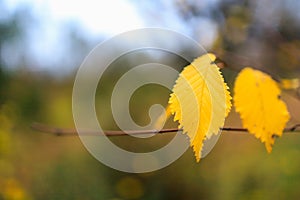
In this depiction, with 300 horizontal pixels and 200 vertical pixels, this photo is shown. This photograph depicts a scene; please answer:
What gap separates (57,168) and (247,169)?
4.03 ft

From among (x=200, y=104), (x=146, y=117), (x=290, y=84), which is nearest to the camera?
(x=200, y=104)

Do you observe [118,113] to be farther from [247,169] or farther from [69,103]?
[69,103]

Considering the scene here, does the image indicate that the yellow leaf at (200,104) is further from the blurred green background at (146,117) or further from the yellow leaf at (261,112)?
the blurred green background at (146,117)

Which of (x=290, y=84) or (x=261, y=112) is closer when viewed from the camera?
(x=261, y=112)

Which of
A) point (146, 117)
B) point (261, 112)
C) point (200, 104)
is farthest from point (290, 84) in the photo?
point (146, 117)

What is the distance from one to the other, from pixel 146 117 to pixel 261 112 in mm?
2181

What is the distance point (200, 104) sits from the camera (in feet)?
1.82

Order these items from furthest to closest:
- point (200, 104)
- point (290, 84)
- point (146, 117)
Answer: point (146, 117) → point (290, 84) → point (200, 104)

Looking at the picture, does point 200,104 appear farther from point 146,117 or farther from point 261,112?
point 146,117

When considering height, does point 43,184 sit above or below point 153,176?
below

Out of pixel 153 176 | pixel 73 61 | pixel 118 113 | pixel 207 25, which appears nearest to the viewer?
pixel 207 25

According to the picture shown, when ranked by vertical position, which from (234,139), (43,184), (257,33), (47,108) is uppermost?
(257,33)

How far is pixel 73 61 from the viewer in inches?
169

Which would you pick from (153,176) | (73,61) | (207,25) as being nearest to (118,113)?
(153,176)
